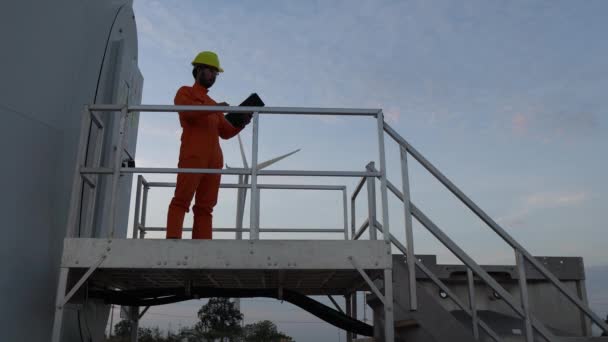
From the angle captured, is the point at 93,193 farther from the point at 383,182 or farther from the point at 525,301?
the point at 525,301

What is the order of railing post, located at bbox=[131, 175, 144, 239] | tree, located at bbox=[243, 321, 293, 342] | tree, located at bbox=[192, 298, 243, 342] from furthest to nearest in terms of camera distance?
tree, located at bbox=[192, 298, 243, 342] → tree, located at bbox=[243, 321, 293, 342] → railing post, located at bbox=[131, 175, 144, 239]

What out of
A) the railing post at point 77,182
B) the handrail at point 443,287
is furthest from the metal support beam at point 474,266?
the railing post at point 77,182

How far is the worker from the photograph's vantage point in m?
4.89

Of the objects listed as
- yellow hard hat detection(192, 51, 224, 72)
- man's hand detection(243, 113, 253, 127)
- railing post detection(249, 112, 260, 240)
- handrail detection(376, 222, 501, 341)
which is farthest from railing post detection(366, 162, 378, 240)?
yellow hard hat detection(192, 51, 224, 72)

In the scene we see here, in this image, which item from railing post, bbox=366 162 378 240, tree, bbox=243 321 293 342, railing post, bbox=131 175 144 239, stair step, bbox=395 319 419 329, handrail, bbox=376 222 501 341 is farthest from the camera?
tree, bbox=243 321 293 342

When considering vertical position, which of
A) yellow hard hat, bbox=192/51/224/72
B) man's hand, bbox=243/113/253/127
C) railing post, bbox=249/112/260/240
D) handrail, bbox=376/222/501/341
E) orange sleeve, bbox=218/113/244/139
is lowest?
handrail, bbox=376/222/501/341

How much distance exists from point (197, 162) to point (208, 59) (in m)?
1.20

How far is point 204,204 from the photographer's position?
5.32 meters

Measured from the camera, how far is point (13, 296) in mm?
4082

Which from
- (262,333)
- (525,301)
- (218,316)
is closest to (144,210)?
(525,301)

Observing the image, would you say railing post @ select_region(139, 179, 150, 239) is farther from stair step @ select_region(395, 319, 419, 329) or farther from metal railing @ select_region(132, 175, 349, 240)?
stair step @ select_region(395, 319, 419, 329)

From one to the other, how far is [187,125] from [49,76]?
127cm

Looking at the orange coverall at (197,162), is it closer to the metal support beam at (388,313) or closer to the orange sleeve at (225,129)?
the orange sleeve at (225,129)

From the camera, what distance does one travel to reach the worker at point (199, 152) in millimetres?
4895
